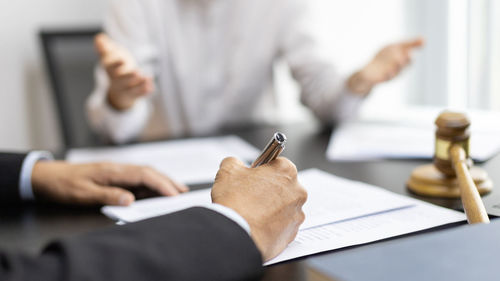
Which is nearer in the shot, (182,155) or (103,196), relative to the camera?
(103,196)

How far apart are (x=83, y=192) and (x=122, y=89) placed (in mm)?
452

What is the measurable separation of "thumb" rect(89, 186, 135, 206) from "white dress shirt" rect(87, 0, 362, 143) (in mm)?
750

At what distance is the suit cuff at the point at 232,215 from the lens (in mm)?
495

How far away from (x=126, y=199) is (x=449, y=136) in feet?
1.44

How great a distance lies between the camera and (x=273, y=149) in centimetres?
57

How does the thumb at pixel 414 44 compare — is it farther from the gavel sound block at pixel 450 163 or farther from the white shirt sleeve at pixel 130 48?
the white shirt sleeve at pixel 130 48

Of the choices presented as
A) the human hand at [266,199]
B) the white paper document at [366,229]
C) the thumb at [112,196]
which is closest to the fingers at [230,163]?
the human hand at [266,199]

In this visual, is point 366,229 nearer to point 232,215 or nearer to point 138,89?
point 232,215

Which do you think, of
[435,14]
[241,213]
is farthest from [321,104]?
[241,213]

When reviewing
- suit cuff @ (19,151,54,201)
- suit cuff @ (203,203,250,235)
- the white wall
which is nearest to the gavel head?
suit cuff @ (203,203,250,235)

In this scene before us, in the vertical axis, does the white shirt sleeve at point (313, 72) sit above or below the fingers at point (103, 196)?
above

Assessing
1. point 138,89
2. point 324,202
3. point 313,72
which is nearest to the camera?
point 324,202

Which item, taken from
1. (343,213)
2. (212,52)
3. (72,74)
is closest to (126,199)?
(343,213)

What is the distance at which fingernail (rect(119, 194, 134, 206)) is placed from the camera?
74cm
